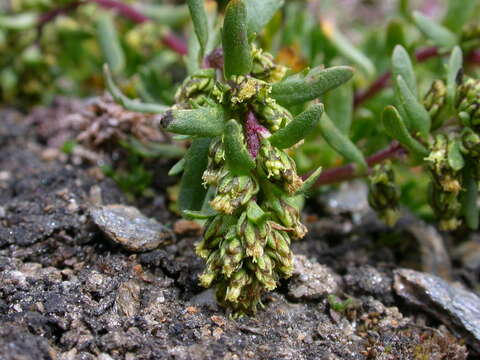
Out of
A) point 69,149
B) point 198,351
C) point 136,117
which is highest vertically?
point 136,117

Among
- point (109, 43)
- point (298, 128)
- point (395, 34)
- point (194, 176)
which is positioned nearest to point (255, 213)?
point (298, 128)

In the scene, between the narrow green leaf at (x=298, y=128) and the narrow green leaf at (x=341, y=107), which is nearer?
the narrow green leaf at (x=298, y=128)

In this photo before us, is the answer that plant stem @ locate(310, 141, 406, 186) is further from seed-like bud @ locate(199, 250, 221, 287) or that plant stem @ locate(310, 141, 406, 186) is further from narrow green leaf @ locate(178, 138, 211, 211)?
seed-like bud @ locate(199, 250, 221, 287)

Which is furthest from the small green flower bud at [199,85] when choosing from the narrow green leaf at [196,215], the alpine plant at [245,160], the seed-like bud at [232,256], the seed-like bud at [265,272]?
the seed-like bud at [265,272]

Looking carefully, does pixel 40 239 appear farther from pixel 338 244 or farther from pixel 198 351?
pixel 338 244

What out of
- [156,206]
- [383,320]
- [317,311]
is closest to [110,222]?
[156,206]

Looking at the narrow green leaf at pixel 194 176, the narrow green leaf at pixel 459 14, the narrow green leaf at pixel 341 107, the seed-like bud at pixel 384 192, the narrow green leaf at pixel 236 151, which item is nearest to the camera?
the narrow green leaf at pixel 236 151

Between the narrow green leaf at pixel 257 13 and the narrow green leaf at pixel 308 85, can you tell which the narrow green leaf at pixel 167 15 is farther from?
the narrow green leaf at pixel 308 85
